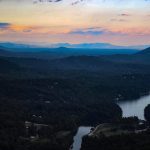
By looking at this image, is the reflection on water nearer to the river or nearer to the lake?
the river

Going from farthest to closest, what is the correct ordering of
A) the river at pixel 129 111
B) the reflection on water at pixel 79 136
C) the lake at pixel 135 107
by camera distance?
the lake at pixel 135 107, the river at pixel 129 111, the reflection on water at pixel 79 136

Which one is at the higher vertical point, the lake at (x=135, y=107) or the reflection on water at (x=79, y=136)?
the reflection on water at (x=79, y=136)

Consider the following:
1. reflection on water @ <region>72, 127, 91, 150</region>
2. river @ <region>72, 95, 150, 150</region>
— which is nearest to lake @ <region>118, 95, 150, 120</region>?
river @ <region>72, 95, 150, 150</region>

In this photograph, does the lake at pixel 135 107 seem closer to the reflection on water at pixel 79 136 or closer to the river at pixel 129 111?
the river at pixel 129 111

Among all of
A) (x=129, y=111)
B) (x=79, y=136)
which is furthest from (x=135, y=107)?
(x=79, y=136)

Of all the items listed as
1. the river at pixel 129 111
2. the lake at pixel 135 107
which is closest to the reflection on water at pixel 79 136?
the river at pixel 129 111

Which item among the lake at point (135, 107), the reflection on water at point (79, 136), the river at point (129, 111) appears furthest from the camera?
the lake at point (135, 107)
